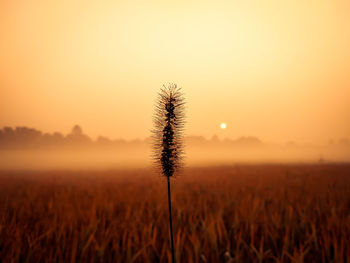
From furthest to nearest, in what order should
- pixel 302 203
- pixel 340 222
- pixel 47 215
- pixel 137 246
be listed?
pixel 302 203 → pixel 47 215 → pixel 340 222 → pixel 137 246

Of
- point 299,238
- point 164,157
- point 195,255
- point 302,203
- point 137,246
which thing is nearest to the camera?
point 164,157

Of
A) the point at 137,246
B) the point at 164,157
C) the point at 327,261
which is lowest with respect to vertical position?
the point at 327,261

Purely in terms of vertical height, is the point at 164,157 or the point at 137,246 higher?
the point at 164,157

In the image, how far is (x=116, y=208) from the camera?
4.66 metres

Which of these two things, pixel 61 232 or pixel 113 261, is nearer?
pixel 113 261

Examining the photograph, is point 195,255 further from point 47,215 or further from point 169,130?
point 47,215

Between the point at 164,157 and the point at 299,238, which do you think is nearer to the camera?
the point at 164,157

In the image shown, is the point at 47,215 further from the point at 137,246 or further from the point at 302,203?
the point at 302,203

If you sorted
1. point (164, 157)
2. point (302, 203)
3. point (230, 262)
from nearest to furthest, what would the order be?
point (164, 157), point (230, 262), point (302, 203)

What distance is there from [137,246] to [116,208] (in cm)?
206

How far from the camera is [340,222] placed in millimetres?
3561

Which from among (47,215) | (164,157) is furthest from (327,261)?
(47,215)

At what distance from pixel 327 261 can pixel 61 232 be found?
9.25ft

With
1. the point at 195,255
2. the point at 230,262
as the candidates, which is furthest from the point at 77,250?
the point at 230,262
